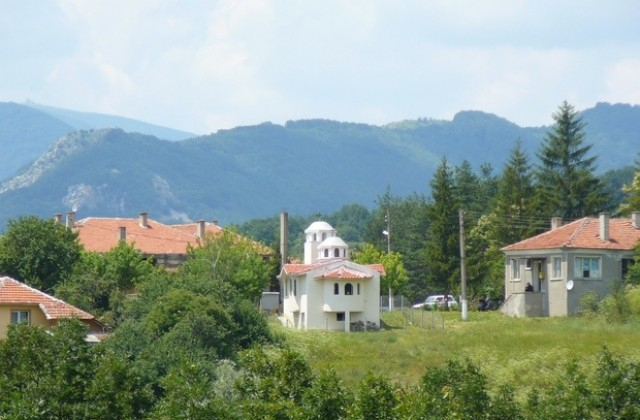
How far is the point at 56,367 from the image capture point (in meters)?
41.4

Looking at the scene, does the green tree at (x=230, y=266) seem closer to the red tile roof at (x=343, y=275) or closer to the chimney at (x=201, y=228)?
the red tile roof at (x=343, y=275)

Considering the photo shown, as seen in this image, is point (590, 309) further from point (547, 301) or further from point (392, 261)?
point (392, 261)

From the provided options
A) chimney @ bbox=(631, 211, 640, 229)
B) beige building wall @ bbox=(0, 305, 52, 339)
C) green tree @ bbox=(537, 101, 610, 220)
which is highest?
green tree @ bbox=(537, 101, 610, 220)

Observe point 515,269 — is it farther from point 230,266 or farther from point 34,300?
point 34,300

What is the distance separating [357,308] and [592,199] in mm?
24863

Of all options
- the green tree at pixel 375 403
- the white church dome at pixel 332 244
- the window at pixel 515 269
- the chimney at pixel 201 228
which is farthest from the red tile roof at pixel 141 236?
the green tree at pixel 375 403

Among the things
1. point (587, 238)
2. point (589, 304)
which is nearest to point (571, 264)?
point (587, 238)

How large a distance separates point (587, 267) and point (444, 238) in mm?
16283

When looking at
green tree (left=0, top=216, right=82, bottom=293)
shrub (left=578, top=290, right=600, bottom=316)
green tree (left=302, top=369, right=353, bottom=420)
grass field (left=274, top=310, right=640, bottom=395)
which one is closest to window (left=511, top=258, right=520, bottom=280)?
shrub (left=578, top=290, right=600, bottom=316)

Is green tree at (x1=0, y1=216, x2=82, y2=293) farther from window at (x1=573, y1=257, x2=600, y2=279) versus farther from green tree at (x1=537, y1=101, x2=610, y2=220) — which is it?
green tree at (x1=537, y1=101, x2=610, y2=220)

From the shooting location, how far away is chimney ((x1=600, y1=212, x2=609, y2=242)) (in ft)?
250

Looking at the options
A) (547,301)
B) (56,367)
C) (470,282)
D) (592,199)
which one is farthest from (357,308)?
(56,367)

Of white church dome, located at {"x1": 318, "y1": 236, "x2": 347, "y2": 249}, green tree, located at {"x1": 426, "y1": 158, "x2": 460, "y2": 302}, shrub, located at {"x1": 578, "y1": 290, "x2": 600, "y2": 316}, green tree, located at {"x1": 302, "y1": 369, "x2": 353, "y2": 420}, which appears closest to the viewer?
green tree, located at {"x1": 302, "y1": 369, "x2": 353, "y2": 420}

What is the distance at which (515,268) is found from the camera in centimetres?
8081
